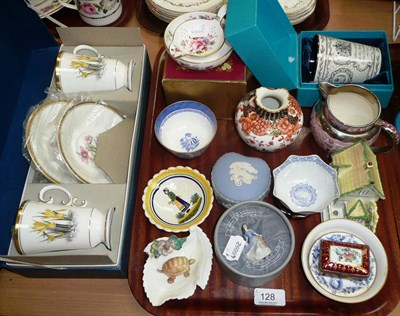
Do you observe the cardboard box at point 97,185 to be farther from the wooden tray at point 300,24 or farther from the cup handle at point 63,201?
the wooden tray at point 300,24

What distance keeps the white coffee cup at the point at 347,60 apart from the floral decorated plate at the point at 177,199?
16.5 inches

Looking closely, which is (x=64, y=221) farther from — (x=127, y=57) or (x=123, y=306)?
(x=127, y=57)

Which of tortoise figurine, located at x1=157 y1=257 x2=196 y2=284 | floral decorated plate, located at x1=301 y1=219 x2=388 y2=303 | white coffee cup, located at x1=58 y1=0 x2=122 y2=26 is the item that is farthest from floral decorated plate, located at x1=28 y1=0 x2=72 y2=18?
floral decorated plate, located at x1=301 y1=219 x2=388 y2=303

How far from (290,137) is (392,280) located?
377 millimetres

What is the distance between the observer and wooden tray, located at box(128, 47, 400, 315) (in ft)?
2.88

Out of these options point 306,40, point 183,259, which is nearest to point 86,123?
point 183,259

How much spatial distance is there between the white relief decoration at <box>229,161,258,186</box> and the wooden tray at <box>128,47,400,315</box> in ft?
0.26

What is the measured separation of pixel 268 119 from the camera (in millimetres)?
932

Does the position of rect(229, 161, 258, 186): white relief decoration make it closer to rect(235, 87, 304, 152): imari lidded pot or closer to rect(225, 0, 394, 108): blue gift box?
rect(235, 87, 304, 152): imari lidded pot

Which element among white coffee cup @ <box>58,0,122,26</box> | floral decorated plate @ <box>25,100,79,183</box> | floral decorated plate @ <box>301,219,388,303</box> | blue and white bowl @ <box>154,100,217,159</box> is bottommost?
floral decorated plate @ <box>301,219,388,303</box>

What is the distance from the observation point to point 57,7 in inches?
50.2

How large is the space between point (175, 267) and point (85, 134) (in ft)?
1.37

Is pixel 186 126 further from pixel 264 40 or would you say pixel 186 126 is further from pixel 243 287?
pixel 243 287

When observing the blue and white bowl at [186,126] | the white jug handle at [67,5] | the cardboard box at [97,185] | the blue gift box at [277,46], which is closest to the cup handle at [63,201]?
the cardboard box at [97,185]
